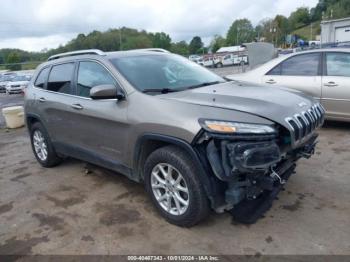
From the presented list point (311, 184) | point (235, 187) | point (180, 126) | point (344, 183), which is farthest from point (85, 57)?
point (344, 183)

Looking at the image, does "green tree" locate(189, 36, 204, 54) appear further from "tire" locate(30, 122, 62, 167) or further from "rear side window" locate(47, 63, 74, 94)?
"rear side window" locate(47, 63, 74, 94)

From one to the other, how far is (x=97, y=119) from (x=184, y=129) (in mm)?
1397

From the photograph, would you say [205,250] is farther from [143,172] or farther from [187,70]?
[187,70]

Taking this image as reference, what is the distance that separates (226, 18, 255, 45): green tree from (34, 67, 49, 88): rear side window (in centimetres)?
11068

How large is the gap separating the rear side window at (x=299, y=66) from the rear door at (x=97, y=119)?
4.01 metres

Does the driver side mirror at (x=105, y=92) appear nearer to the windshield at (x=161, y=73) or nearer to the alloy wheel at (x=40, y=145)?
the windshield at (x=161, y=73)

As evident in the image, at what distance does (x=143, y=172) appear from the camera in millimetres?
3809

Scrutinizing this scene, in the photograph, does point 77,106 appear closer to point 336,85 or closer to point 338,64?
point 336,85

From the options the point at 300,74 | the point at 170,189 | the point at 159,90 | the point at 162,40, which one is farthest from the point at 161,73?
the point at 162,40

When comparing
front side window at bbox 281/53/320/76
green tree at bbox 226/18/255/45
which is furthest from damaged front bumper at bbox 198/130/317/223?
green tree at bbox 226/18/255/45

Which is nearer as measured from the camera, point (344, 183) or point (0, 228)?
point (0, 228)

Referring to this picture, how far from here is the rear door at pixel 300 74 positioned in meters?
6.50

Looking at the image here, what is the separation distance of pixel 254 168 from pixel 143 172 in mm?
1326

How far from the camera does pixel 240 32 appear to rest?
11669 cm
